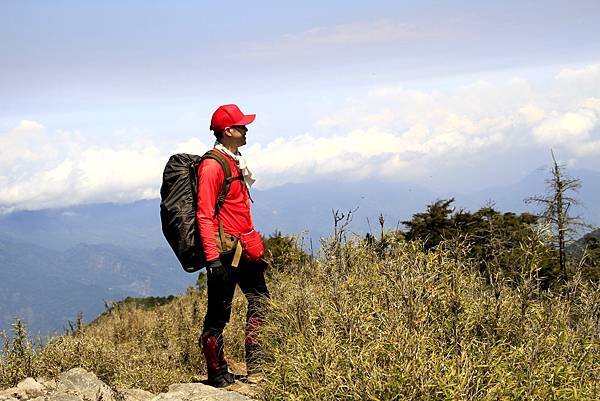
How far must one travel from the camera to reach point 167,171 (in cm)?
540

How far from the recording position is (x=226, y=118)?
5.57 m

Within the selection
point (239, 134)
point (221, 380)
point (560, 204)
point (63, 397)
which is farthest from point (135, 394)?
point (560, 204)

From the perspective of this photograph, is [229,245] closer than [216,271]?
No

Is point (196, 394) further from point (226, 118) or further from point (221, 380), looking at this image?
point (226, 118)

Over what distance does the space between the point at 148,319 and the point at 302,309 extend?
5.43 meters

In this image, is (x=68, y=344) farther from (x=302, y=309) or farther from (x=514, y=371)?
(x=514, y=371)

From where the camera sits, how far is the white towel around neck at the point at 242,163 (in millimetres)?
5590

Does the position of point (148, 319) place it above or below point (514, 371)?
below

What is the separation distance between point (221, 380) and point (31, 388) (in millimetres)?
1787

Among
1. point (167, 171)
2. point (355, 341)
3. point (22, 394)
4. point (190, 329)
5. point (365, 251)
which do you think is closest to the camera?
point (355, 341)

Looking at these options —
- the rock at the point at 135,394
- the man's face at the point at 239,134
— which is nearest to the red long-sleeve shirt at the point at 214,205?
the man's face at the point at 239,134

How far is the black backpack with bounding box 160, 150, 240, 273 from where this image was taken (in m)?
5.27

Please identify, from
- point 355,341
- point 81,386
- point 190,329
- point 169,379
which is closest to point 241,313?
point 190,329

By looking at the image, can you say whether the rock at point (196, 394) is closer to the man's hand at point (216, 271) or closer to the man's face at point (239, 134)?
the man's hand at point (216, 271)
